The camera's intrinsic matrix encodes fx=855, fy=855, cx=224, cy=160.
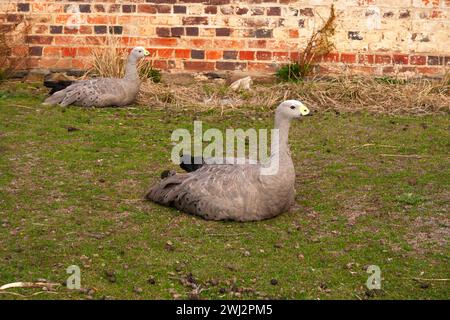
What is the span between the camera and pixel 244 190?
6.93m

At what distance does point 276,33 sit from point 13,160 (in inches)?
205

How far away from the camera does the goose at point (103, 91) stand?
1104 centimetres

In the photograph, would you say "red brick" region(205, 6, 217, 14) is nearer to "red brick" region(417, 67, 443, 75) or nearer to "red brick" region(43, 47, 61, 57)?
"red brick" region(43, 47, 61, 57)

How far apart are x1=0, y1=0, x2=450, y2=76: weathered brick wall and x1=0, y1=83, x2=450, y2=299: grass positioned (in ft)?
7.66

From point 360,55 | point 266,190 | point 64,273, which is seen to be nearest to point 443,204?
point 266,190

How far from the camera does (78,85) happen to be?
11172mm

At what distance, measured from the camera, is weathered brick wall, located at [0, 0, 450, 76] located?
12.4m

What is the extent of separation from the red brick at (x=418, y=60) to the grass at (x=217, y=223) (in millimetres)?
2246

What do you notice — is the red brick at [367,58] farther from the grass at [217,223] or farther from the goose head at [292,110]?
the goose head at [292,110]

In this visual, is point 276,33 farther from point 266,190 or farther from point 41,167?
point 266,190

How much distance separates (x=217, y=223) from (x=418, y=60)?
21.3 ft

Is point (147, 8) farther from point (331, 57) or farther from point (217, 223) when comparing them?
point (217, 223)

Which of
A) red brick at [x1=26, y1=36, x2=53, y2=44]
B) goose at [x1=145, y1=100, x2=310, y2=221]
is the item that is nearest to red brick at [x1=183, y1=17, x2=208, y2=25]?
red brick at [x1=26, y1=36, x2=53, y2=44]

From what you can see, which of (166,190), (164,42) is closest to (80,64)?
(164,42)
